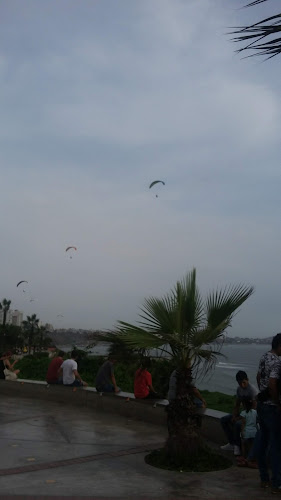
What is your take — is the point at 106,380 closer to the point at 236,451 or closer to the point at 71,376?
the point at 71,376

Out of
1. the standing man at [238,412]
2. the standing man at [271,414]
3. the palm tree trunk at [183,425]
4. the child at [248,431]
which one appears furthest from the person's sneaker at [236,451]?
the standing man at [271,414]

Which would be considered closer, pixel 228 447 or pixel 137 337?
pixel 137 337

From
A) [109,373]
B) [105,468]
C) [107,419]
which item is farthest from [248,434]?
[109,373]

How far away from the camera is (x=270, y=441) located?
5.93m

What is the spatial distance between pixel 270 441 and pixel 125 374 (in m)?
12.6

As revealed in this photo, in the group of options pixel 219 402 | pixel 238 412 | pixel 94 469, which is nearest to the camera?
pixel 94 469

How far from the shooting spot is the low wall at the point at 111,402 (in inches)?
329

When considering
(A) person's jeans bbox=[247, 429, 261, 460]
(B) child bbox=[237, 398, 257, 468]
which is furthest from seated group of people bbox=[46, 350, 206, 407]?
(A) person's jeans bbox=[247, 429, 261, 460]

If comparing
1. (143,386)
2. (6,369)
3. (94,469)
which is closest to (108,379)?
(143,386)

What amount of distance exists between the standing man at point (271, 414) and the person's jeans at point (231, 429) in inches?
47.1

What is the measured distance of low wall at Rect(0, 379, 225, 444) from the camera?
27.4 feet

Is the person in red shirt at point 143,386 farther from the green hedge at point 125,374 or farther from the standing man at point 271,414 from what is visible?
the standing man at point 271,414

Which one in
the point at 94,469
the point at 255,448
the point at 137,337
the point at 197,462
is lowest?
the point at 94,469

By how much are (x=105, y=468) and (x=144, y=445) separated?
152 cm
